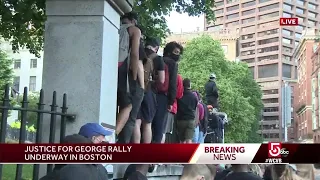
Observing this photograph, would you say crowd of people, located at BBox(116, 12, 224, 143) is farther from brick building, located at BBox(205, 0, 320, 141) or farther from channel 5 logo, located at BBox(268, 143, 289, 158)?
brick building, located at BBox(205, 0, 320, 141)

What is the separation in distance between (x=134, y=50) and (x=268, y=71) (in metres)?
83.1

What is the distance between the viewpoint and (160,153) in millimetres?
2932

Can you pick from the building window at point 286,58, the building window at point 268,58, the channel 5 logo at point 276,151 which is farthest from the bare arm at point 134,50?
the building window at point 286,58

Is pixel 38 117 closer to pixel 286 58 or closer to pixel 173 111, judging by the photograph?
pixel 173 111

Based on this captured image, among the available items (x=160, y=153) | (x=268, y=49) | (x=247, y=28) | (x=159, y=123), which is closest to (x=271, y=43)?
(x=268, y=49)

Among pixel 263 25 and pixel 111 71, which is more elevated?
pixel 263 25

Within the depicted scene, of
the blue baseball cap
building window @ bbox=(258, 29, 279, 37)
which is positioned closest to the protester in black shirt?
the blue baseball cap

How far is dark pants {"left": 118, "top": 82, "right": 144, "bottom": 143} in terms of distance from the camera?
198 inches

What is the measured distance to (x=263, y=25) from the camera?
249ft

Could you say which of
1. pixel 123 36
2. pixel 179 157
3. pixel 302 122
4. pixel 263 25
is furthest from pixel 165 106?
pixel 302 122

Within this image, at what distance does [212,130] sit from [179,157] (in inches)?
338

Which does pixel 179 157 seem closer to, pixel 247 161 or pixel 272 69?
pixel 247 161

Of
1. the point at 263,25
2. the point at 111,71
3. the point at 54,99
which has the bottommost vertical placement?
the point at 54,99

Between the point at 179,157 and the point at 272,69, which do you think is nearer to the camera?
the point at 179,157
